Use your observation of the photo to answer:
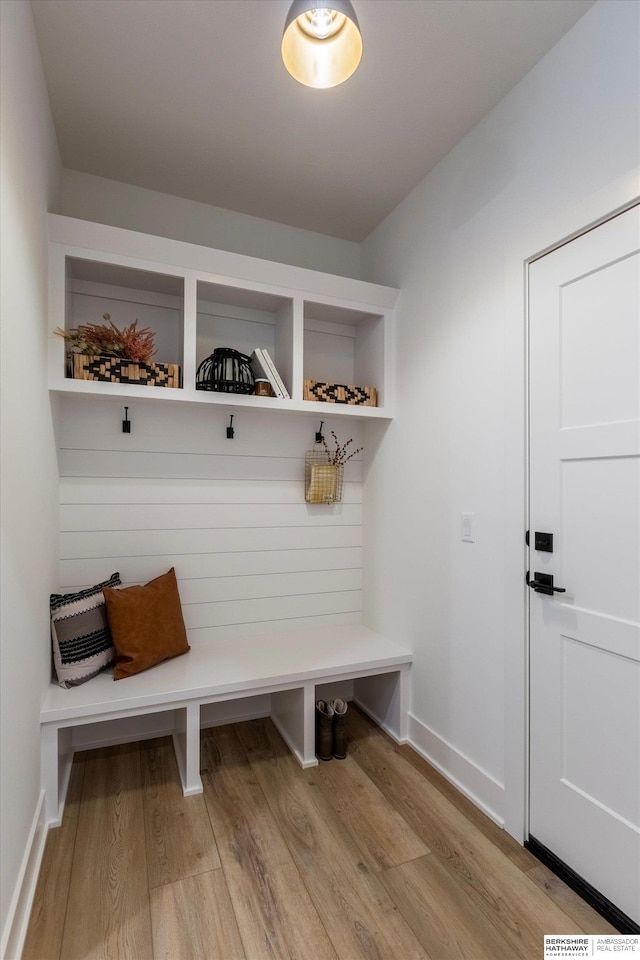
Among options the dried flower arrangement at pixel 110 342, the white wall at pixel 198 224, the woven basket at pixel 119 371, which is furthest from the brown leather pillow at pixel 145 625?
the white wall at pixel 198 224

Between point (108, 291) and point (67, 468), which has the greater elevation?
point (108, 291)

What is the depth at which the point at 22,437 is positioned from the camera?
4.91 feet

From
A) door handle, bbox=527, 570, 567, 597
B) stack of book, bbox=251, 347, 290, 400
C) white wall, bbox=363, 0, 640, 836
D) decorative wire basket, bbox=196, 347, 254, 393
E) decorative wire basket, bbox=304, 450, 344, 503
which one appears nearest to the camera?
white wall, bbox=363, 0, 640, 836

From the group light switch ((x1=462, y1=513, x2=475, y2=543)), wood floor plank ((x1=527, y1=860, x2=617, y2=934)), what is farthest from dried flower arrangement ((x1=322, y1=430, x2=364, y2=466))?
wood floor plank ((x1=527, y1=860, x2=617, y2=934))

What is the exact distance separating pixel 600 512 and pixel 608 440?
8.8 inches

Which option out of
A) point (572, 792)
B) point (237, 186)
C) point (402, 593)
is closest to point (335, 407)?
point (402, 593)

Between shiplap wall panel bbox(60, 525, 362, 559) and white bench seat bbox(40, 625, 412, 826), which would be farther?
shiplap wall panel bbox(60, 525, 362, 559)

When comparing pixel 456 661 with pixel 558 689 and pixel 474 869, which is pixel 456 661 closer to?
pixel 558 689

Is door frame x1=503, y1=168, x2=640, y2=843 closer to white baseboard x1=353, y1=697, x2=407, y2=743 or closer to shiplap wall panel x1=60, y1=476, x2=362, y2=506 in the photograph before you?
white baseboard x1=353, y1=697, x2=407, y2=743

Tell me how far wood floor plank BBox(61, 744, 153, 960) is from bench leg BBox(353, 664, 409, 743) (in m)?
1.22

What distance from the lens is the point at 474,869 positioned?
1613mm

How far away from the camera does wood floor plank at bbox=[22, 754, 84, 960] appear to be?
4.38ft

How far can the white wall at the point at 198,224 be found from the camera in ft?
7.65

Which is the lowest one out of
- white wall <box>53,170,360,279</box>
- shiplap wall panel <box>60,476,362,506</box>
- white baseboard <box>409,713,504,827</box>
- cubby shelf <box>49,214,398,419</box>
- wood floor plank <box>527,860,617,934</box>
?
wood floor plank <box>527,860,617,934</box>
